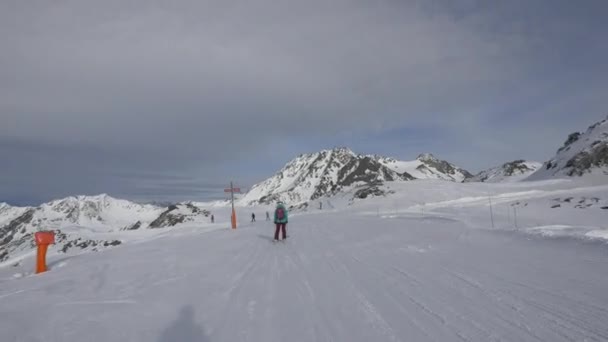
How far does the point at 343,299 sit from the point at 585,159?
7816cm

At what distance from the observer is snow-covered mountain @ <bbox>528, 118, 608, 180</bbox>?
194ft

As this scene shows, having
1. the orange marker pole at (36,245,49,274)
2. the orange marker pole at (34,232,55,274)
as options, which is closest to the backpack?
the orange marker pole at (34,232,55,274)

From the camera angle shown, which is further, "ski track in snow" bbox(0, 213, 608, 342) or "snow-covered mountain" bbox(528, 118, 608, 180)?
"snow-covered mountain" bbox(528, 118, 608, 180)

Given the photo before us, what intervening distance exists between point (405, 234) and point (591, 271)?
774cm

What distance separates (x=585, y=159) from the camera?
6250cm

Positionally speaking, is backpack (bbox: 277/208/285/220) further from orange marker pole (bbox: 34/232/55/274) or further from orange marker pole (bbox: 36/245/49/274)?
orange marker pole (bbox: 36/245/49/274)

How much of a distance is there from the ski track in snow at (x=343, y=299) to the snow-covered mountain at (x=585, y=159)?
67.6m

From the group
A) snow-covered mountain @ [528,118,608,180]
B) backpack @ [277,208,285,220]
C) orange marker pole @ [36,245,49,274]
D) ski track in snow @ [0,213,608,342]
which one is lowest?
ski track in snow @ [0,213,608,342]

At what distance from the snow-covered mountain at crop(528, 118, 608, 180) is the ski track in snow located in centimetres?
6756

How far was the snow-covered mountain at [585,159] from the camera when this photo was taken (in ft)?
194

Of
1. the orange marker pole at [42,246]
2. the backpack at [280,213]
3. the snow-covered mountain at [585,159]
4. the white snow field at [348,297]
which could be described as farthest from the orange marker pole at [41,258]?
the snow-covered mountain at [585,159]

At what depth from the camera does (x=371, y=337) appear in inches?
162

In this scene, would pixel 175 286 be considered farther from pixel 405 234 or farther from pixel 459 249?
pixel 405 234

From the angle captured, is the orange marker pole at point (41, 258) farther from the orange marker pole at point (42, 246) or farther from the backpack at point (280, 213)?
the backpack at point (280, 213)
